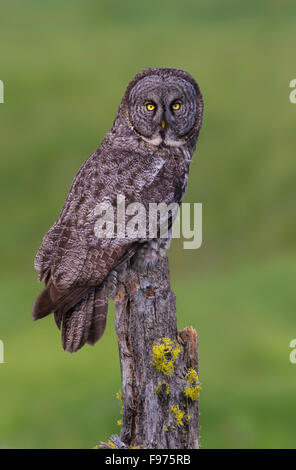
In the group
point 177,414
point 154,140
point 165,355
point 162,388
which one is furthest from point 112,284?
point 154,140

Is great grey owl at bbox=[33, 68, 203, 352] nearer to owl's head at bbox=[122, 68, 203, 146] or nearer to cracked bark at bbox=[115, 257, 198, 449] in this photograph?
owl's head at bbox=[122, 68, 203, 146]

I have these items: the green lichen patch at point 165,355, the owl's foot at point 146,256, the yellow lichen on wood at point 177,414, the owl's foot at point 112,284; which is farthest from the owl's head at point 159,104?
the yellow lichen on wood at point 177,414

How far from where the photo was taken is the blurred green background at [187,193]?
1356 cm

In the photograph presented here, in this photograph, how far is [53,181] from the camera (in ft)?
68.9

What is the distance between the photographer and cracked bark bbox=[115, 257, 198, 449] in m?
6.44

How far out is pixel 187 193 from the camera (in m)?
19.7

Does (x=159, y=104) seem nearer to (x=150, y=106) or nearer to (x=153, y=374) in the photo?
(x=150, y=106)

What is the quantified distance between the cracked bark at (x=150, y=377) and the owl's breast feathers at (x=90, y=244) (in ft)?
0.74

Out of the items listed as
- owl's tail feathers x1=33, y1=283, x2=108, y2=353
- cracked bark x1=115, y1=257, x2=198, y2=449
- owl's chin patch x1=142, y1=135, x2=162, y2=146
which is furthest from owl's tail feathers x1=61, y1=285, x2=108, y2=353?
owl's chin patch x1=142, y1=135, x2=162, y2=146

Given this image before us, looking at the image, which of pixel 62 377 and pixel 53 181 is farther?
pixel 53 181
